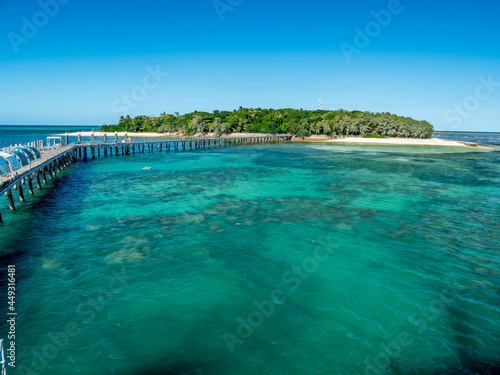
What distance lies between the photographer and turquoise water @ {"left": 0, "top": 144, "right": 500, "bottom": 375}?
28.3ft

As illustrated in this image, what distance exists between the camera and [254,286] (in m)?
12.1

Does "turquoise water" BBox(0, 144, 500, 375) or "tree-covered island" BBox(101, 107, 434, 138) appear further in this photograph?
"tree-covered island" BBox(101, 107, 434, 138)

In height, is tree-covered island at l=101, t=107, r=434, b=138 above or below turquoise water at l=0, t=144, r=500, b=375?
above

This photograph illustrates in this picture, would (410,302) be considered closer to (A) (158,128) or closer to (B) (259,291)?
(B) (259,291)

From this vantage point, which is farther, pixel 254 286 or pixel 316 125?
pixel 316 125

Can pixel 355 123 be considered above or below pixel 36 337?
above

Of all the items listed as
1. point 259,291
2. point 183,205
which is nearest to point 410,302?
point 259,291

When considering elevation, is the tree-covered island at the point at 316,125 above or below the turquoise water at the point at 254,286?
above

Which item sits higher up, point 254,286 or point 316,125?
point 316,125

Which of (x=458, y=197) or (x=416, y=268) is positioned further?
(x=458, y=197)

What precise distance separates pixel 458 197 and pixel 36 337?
32184mm

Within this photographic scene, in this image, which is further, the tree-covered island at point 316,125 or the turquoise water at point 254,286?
the tree-covered island at point 316,125

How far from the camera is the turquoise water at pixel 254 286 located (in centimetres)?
864

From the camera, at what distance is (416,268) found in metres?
13.6
